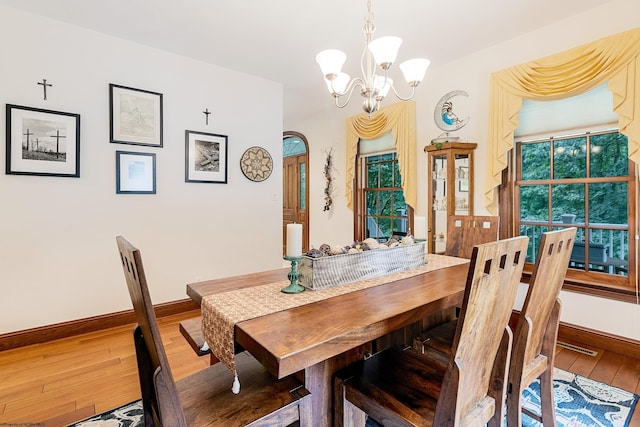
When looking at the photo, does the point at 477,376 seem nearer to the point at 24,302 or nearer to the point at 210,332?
the point at 210,332

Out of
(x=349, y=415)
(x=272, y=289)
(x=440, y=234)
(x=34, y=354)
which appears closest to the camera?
(x=349, y=415)

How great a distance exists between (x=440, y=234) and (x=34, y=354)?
3.75m

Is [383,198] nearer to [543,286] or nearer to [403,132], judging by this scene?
[403,132]

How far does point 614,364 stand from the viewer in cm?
234

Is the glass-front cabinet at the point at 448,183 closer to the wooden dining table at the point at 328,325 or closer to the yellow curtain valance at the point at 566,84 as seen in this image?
the yellow curtain valance at the point at 566,84

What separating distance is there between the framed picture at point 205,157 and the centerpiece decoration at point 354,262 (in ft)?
7.66

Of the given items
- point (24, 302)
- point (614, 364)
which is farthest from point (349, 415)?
point (24, 302)

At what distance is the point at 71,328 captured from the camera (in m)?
2.84

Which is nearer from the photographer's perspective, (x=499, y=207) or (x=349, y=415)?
(x=349, y=415)

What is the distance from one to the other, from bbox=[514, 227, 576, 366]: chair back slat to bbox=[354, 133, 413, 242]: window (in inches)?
101

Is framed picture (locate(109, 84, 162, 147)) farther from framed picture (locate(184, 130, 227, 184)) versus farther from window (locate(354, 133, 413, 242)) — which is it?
window (locate(354, 133, 413, 242))

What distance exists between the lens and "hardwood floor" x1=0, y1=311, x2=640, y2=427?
1864mm

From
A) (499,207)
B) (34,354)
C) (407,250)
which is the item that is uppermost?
(499,207)

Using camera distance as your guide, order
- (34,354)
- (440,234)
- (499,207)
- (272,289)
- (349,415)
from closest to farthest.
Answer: (349,415)
(272,289)
(34,354)
(499,207)
(440,234)
